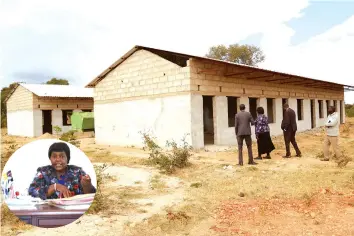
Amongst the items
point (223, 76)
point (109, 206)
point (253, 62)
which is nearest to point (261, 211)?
point (109, 206)

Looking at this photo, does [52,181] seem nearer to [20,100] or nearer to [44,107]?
[44,107]

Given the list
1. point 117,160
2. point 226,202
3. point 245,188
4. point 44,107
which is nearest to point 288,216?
point 226,202

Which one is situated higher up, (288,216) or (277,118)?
(277,118)

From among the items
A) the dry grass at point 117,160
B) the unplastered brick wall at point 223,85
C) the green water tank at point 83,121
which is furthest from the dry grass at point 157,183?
A: the green water tank at point 83,121

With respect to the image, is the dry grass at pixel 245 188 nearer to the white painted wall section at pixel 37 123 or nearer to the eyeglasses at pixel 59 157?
the eyeglasses at pixel 59 157

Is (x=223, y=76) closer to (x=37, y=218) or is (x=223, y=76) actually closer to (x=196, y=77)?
(x=196, y=77)

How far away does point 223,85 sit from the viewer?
42.3 ft

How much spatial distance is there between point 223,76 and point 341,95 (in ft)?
56.7

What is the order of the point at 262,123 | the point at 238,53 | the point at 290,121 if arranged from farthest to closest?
the point at 238,53
the point at 290,121
the point at 262,123

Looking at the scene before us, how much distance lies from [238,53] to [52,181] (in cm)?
4236

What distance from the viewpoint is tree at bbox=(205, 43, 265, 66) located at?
4312 centimetres

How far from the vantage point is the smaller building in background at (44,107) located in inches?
893

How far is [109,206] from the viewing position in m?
4.88

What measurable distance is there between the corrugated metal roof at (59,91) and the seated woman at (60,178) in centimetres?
2084
